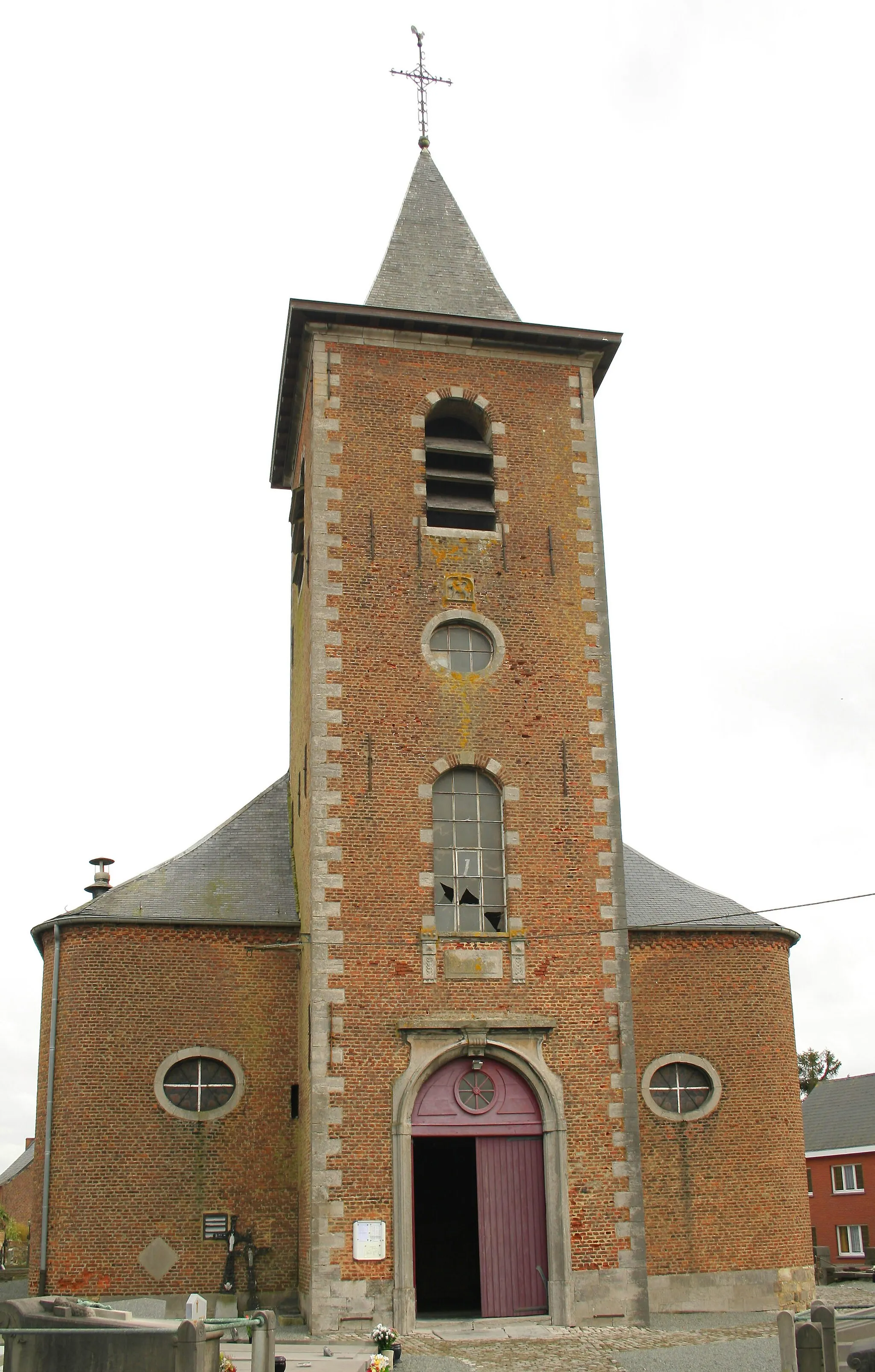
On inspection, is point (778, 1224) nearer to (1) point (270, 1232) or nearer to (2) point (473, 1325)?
(2) point (473, 1325)

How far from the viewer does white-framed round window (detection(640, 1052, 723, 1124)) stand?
671 inches

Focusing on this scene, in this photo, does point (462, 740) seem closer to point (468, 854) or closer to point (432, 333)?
point (468, 854)

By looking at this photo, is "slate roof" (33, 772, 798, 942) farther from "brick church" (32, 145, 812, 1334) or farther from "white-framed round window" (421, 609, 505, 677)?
"white-framed round window" (421, 609, 505, 677)

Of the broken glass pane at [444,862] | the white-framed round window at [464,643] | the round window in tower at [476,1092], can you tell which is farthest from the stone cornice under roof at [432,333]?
the round window in tower at [476,1092]

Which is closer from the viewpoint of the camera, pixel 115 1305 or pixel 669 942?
pixel 115 1305

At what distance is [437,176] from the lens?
22812 millimetres

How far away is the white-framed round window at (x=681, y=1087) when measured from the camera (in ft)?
55.9

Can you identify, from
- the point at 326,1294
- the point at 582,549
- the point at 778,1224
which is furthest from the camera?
the point at 582,549

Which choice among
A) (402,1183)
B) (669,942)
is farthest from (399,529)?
(402,1183)

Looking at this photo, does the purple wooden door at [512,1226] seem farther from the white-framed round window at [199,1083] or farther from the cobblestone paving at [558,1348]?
the white-framed round window at [199,1083]

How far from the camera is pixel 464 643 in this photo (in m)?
17.4

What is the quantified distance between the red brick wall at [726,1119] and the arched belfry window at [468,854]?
2531mm

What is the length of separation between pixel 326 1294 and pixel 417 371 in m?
12.0

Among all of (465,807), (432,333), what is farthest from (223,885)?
(432,333)
